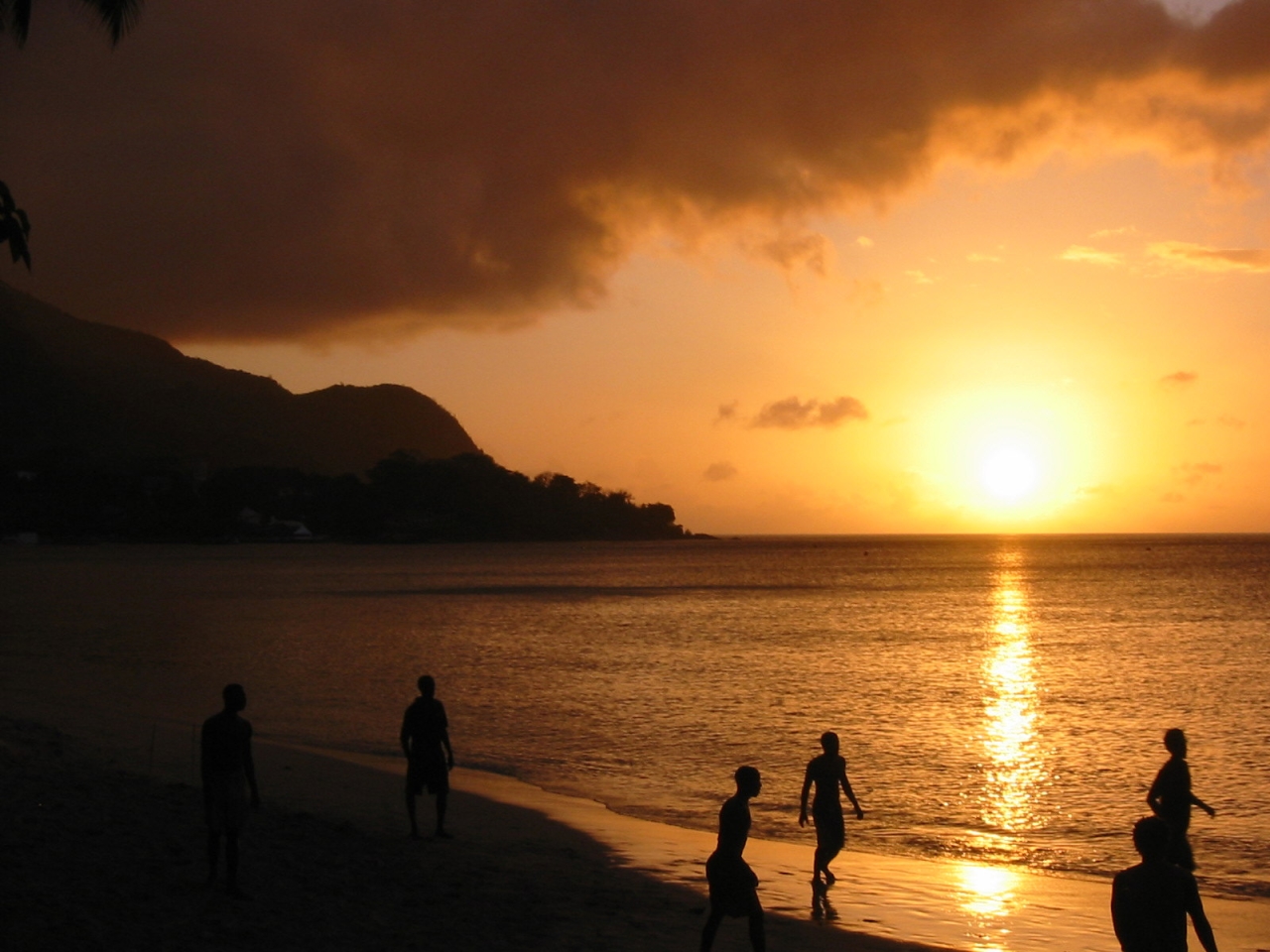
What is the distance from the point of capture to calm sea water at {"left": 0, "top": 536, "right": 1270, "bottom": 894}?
18109 mm

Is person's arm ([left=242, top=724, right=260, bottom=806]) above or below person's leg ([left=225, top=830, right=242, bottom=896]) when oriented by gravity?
above

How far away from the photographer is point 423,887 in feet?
34.1

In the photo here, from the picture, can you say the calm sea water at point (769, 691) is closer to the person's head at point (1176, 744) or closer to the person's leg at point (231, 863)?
the person's head at point (1176, 744)

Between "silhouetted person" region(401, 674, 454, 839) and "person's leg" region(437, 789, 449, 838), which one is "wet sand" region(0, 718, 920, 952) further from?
"silhouetted person" region(401, 674, 454, 839)

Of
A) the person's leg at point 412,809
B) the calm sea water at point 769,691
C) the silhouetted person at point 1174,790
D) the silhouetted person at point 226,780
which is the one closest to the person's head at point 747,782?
the silhouetted person at point 226,780

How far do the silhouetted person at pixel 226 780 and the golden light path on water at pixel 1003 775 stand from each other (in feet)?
22.1

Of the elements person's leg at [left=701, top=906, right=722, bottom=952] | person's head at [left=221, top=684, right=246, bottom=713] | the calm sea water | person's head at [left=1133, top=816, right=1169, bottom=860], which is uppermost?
person's head at [left=1133, top=816, right=1169, bottom=860]

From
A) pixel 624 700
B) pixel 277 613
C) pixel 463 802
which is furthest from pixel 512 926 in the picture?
pixel 277 613

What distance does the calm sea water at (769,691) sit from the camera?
713 inches

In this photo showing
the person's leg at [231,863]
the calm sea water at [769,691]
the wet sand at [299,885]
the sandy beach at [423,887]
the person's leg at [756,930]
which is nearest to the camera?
the person's leg at [756,930]

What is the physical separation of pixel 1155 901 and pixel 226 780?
7139 millimetres

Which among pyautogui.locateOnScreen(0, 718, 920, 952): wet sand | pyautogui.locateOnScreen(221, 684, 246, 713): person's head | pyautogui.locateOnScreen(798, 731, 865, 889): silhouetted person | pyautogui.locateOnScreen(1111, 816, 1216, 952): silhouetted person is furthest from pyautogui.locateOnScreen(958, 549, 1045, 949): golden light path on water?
pyautogui.locateOnScreen(221, 684, 246, 713): person's head

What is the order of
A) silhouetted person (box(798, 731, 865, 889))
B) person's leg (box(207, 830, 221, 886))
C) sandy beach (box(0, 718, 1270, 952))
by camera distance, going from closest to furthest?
sandy beach (box(0, 718, 1270, 952))
person's leg (box(207, 830, 221, 886))
silhouetted person (box(798, 731, 865, 889))

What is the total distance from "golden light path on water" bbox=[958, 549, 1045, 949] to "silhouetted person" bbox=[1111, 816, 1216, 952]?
5196 millimetres
